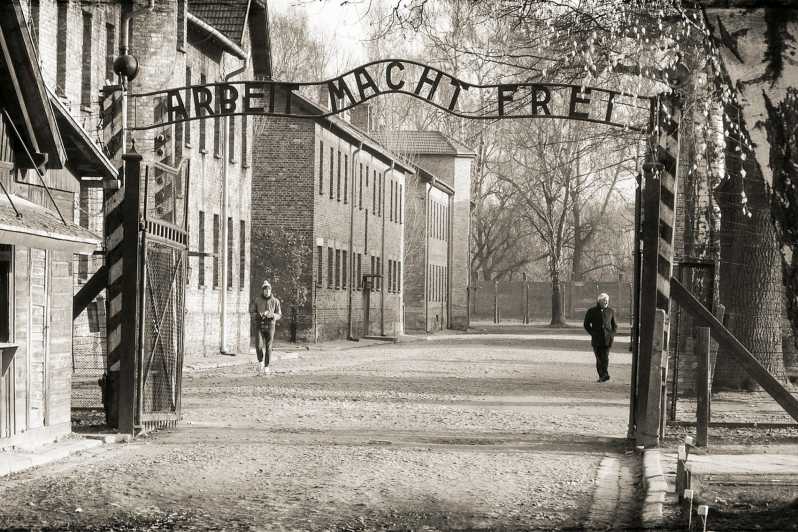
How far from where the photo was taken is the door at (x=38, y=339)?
14336 millimetres

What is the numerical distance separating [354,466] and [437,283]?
209 ft

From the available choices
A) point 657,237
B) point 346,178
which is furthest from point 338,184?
point 657,237

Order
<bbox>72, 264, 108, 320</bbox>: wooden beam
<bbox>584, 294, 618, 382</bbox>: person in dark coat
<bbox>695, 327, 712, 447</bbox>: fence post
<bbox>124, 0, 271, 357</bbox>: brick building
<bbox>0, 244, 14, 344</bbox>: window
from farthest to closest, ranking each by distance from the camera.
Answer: <bbox>124, 0, 271, 357</bbox>: brick building < <bbox>584, 294, 618, 382</bbox>: person in dark coat < <bbox>72, 264, 108, 320</bbox>: wooden beam < <bbox>695, 327, 712, 447</bbox>: fence post < <bbox>0, 244, 14, 344</bbox>: window

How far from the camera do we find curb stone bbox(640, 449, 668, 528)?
9648mm

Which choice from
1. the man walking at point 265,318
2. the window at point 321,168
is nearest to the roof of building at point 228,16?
the window at point 321,168

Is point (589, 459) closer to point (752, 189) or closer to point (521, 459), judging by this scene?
point (521, 459)

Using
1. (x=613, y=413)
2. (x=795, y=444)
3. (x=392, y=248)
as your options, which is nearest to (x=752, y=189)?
(x=613, y=413)

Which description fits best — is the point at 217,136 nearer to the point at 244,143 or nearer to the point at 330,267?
the point at 244,143

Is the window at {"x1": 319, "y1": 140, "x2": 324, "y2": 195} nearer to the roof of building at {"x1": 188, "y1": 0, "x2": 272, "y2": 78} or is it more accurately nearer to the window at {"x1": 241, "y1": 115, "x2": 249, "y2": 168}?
the window at {"x1": 241, "y1": 115, "x2": 249, "y2": 168}

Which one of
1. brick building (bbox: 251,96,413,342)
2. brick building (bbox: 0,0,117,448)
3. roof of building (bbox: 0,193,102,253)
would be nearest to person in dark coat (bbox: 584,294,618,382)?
brick building (bbox: 0,0,117,448)

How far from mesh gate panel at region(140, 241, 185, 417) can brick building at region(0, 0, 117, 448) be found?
0.96 meters

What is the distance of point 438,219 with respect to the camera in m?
77.4

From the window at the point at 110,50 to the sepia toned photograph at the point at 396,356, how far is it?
0.46ft

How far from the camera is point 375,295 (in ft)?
194
